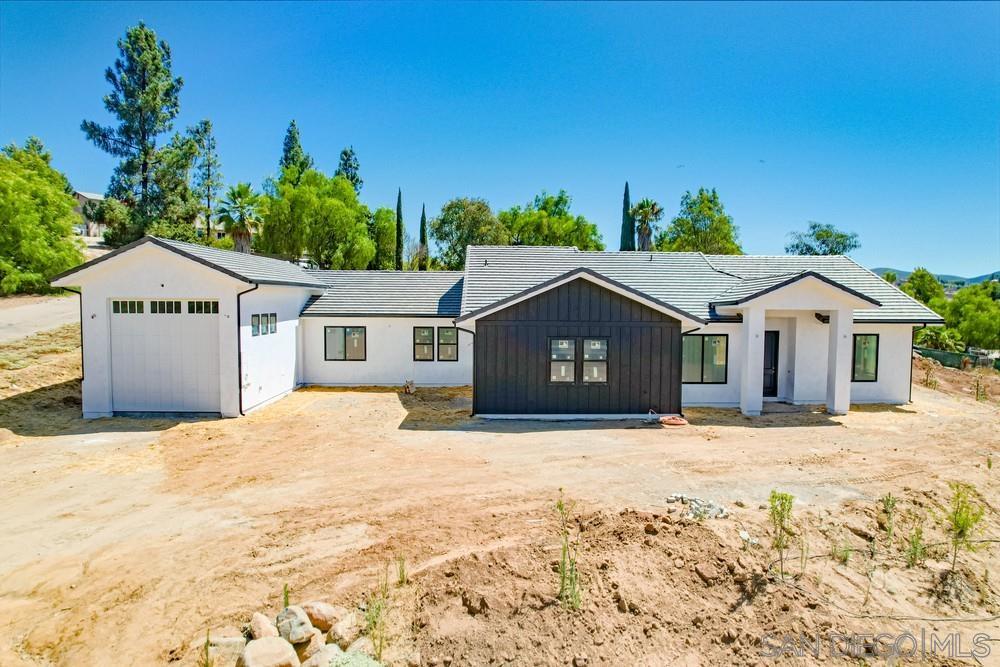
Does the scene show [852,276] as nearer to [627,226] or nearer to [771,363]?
[771,363]

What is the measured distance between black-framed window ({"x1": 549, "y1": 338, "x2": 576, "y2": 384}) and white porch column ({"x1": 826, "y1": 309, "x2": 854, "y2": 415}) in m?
7.35

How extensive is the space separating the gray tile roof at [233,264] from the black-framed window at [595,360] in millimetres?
8512

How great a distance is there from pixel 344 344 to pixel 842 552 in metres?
15.5

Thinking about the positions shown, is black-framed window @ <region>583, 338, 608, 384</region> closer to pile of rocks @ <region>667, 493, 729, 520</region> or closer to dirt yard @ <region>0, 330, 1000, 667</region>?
dirt yard @ <region>0, 330, 1000, 667</region>

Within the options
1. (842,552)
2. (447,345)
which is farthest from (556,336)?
(842,552)

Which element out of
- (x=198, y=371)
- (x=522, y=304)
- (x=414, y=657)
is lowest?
(x=414, y=657)

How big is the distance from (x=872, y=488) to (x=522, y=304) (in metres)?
8.23

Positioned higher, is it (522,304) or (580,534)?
(522,304)

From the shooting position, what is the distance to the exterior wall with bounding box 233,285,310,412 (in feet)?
46.4

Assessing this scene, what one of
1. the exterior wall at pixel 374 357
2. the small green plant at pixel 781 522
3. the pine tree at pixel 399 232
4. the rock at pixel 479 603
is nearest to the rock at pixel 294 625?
the rock at pixel 479 603

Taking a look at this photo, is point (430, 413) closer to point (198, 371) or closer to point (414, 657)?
point (198, 371)

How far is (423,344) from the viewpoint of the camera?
61.6ft

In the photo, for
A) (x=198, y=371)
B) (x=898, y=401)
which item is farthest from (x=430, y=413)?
(x=898, y=401)

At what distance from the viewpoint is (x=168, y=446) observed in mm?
11289
